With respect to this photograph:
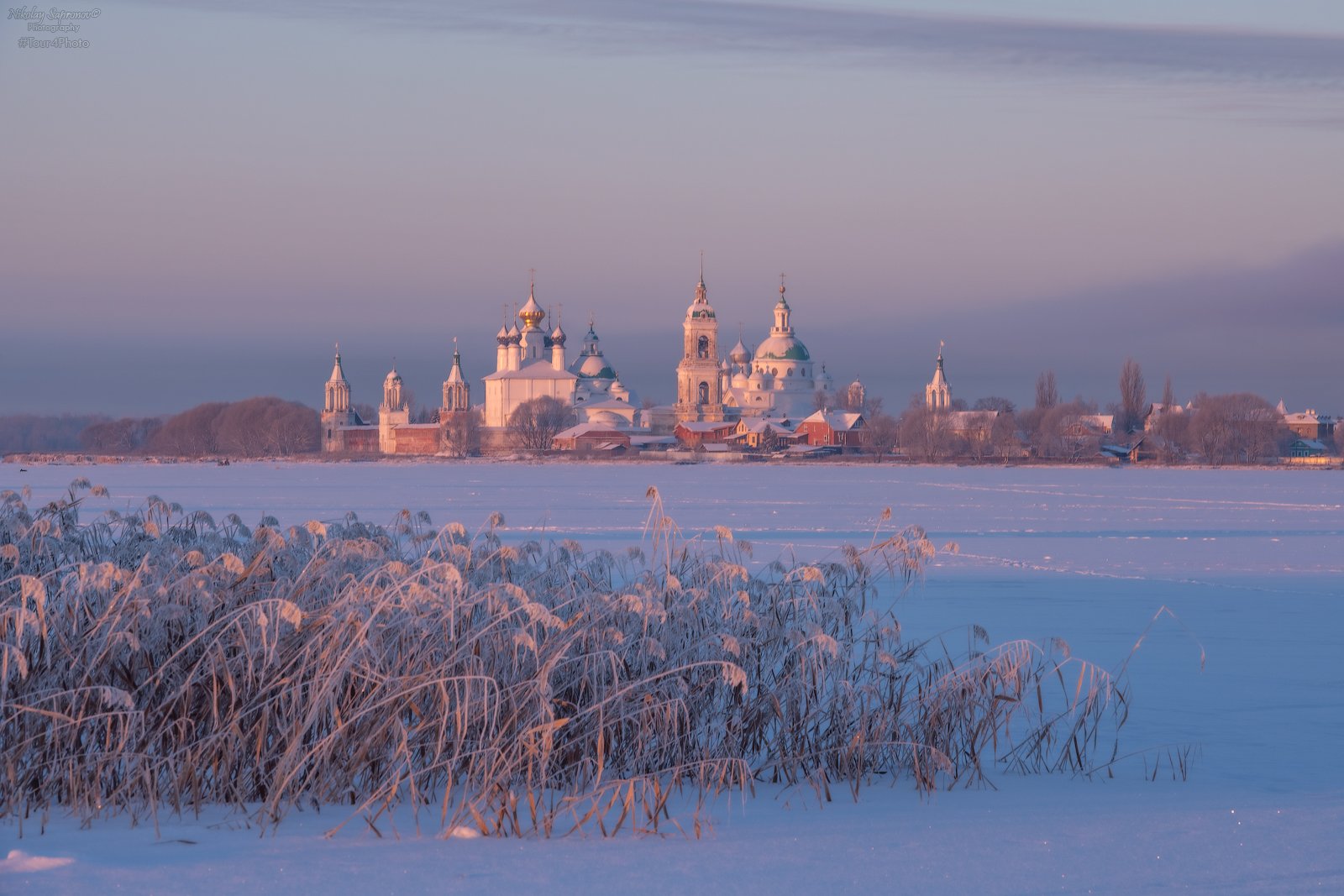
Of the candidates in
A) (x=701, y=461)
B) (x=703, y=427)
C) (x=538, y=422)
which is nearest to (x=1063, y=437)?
(x=701, y=461)

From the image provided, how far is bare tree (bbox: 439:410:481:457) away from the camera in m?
93.4

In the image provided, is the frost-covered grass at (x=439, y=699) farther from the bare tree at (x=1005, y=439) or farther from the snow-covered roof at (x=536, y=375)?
the snow-covered roof at (x=536, y=375)

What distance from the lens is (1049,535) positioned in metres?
17.9

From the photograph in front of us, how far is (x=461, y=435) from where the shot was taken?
309 feet

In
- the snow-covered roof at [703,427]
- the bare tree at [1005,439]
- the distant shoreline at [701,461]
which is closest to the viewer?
the distant shoreline at [701,461]

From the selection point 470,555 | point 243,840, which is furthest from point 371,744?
point 470,555

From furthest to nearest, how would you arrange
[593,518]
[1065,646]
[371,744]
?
1. [593,518]
2. [1065,646]
3. [371,744]

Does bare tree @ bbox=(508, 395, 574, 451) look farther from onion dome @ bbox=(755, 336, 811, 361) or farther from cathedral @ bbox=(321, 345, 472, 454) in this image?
onion dome @ bbox=(755, 336, 811, 361)

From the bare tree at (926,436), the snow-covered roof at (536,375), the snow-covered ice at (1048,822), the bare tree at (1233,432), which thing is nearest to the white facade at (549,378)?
the snow-covered roof at (536,375)

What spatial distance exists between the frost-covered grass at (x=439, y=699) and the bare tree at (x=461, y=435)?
8656cm

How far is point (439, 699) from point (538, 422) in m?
93.6

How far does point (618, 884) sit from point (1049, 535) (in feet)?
48.5

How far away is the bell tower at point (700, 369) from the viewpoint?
347 feet

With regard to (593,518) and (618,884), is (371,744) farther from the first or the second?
(593,518)
